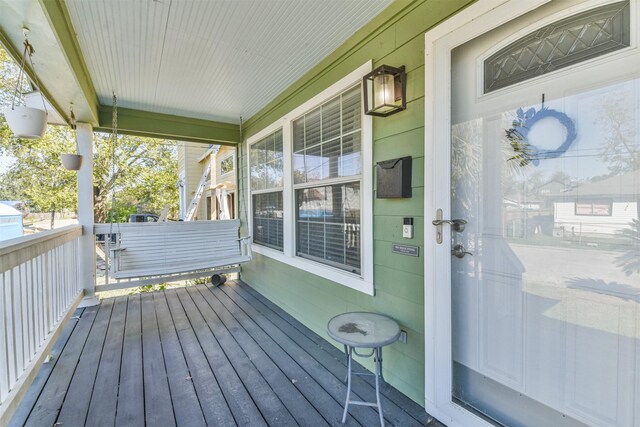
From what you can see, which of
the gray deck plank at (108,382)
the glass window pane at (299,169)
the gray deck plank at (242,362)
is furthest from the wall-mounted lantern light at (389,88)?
the gray deck plank at (108,382)

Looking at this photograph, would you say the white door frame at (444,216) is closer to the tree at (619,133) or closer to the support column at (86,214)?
the tree at (619,133)

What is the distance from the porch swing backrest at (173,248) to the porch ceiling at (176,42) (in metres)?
1.53

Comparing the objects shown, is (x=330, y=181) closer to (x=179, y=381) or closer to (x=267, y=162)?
(x=267, y=162)

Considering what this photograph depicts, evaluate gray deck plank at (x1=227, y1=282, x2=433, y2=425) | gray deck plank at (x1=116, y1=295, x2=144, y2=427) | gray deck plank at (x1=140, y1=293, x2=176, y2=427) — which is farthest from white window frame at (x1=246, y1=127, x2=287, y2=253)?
gray deck plank at (x1=116, y1=295, x2=144, y2=427)

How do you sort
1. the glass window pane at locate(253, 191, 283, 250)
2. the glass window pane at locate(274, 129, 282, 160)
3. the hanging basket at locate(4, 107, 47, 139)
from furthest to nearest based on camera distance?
the glass window pane at locate(253, 191, 283, 250) < the glass window pane at locate(274, 129, 282, 160) < the hanging basket at locate(4, 107, 47, 139)

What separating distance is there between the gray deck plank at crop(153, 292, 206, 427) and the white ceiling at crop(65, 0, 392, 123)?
259 cm

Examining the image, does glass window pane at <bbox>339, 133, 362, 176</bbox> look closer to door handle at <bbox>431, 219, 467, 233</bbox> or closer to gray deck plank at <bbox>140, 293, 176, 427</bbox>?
door handle at <bbox>431, 219, 467, 233</bbox>

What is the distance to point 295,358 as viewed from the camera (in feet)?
7.87

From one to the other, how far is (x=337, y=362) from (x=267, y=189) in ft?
7.81

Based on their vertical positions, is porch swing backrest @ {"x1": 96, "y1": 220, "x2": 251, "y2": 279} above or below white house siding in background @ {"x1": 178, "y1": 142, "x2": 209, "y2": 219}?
below

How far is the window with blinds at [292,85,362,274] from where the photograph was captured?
240 cm

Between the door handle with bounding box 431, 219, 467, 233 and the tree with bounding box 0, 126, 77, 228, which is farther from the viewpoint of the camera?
the tree with bounding box 0, 126, 77, 228

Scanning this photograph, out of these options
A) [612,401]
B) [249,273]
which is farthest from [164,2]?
[249,273]

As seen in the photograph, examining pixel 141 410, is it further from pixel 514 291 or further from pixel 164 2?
pixel 164 2
